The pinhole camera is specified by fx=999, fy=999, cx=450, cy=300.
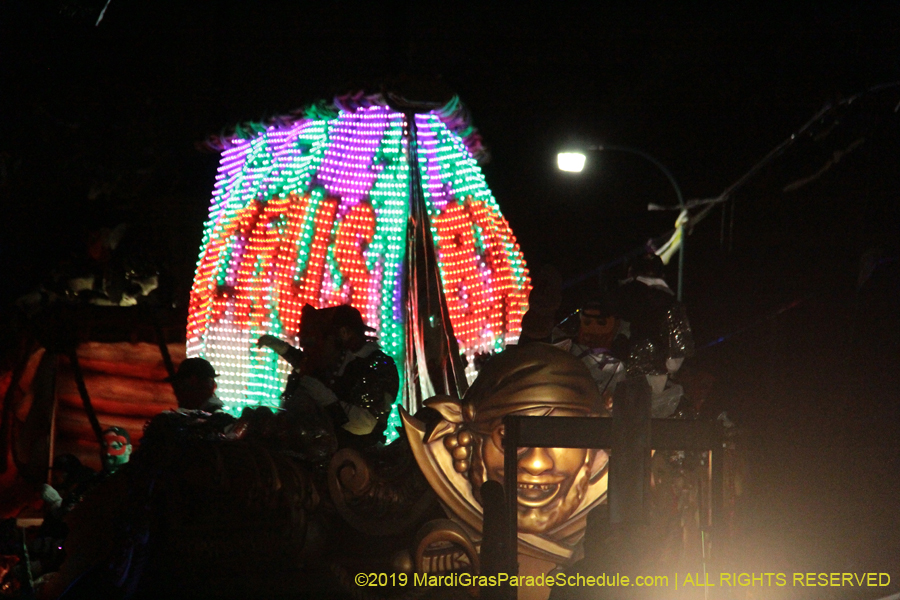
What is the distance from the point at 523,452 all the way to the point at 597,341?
45.7 inches

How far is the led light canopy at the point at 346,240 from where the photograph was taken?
25.2 ft

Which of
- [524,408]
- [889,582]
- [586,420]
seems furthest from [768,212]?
[586,420]

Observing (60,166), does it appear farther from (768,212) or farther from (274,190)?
(768,212)

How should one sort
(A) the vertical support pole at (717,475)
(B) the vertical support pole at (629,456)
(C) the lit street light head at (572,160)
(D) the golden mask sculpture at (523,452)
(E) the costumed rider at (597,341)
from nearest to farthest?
(B) the vertical support pole at (629,456), (A) the vertical support pole at (717,475), (D) the golden mask sculpture at (523,452), (E) the costumed rider at (597,341), (C) the lit street light head at (572,160)

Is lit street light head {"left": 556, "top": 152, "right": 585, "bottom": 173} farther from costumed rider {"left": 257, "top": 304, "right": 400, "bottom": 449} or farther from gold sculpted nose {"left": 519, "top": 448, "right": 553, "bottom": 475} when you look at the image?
gold sculpted nose {"left": 519, "top": 448, "right": 553, "bottom": 475}

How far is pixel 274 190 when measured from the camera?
8.06 meters

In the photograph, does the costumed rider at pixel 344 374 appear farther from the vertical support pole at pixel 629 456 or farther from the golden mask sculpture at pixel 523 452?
the vertical support pole at pixel 629 456

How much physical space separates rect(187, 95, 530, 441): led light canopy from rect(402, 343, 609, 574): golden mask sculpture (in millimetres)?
1892

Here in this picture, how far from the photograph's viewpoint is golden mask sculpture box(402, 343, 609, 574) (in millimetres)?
5496

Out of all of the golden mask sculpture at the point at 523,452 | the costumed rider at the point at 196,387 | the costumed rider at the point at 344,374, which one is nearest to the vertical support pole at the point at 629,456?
the golden mask sculpture at the point at 523,452

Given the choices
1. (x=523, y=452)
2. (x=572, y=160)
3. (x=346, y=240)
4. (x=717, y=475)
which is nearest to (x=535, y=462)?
(x=523, y=452)

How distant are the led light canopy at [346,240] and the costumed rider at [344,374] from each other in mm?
767

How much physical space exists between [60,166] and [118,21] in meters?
1.66

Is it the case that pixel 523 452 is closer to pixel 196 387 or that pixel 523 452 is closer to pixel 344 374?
pixel 344 374
